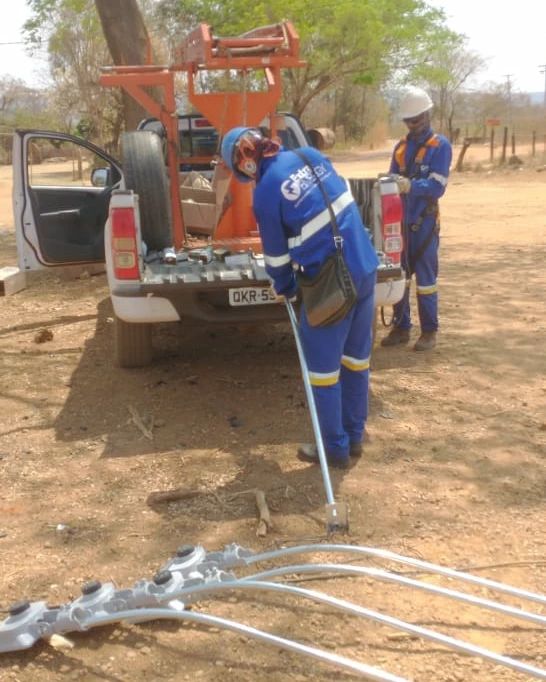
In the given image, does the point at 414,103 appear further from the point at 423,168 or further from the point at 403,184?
the point at 403,184

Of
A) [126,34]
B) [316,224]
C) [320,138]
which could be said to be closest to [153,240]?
[316,224]

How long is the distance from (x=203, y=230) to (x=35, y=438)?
2.40 m

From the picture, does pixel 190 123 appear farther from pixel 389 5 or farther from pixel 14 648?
pixel 389 5

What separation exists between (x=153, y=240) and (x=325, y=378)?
7.17ft

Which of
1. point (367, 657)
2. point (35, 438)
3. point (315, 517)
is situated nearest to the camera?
point (367, 657)

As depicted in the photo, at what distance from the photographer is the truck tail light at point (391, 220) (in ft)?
17.4

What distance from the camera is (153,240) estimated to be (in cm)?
575

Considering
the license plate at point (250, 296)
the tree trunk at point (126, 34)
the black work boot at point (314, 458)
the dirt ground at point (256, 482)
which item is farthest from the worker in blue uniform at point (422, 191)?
the tree trunk at point (126, 34)

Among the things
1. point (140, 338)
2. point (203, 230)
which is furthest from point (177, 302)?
point (203, 230)

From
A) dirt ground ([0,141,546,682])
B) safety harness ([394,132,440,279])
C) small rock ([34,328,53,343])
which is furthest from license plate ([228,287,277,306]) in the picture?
small rock ([34,328,53,343])

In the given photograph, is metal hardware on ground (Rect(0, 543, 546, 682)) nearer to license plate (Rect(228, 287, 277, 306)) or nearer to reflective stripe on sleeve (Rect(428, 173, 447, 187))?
license plate (Rect(228, 287, 277, 306))

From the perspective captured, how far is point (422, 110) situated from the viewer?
5965 mm

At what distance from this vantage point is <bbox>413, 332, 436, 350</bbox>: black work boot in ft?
20.6

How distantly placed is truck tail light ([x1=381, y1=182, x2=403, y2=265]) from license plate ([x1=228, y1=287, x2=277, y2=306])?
872 millimetres
